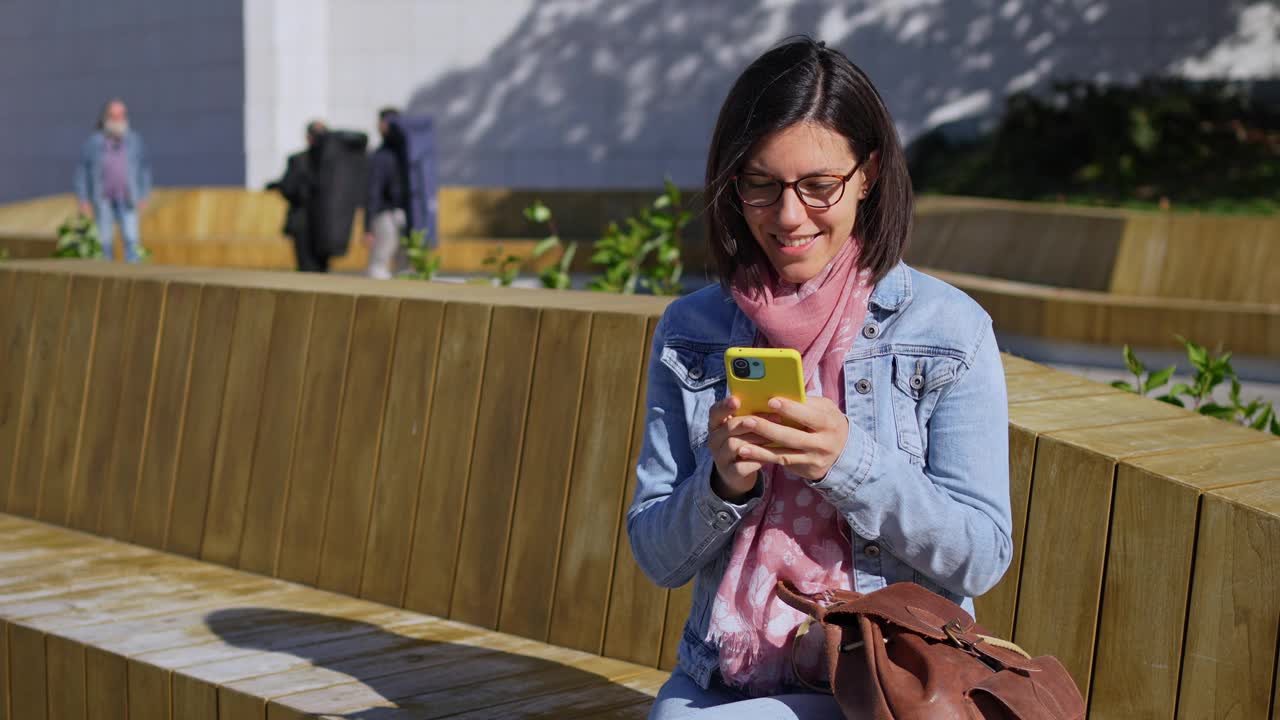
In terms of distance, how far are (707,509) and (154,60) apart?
22242 mm

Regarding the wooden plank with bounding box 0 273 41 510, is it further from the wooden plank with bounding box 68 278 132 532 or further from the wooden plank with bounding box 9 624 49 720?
the wooden plank with bounding box 9 624 49 720

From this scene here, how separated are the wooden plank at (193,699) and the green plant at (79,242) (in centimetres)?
602

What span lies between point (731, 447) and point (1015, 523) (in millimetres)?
1206

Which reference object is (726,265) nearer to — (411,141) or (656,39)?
(411,141)

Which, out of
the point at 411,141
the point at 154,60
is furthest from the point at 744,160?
the point at 154,60

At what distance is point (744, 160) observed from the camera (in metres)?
2.37

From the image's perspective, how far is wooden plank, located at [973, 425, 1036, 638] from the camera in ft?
10.2

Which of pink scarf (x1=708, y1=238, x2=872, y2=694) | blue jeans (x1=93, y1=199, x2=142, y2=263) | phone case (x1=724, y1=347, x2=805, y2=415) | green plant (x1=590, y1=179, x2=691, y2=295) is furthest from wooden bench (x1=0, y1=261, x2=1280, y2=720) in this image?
blue jeans (x1=93, y1=199, x2=142, y2=263)

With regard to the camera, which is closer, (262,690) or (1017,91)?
(262,690)

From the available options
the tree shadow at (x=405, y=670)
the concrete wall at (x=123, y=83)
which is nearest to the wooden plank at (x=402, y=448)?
the tree shadow at (x=405, y=670)

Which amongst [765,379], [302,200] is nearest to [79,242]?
[302,200]

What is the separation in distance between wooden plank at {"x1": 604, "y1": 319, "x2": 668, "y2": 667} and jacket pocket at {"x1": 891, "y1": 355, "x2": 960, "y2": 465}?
142cm

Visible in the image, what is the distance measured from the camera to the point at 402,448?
14.0ft

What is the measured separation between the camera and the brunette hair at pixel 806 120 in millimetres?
2318
